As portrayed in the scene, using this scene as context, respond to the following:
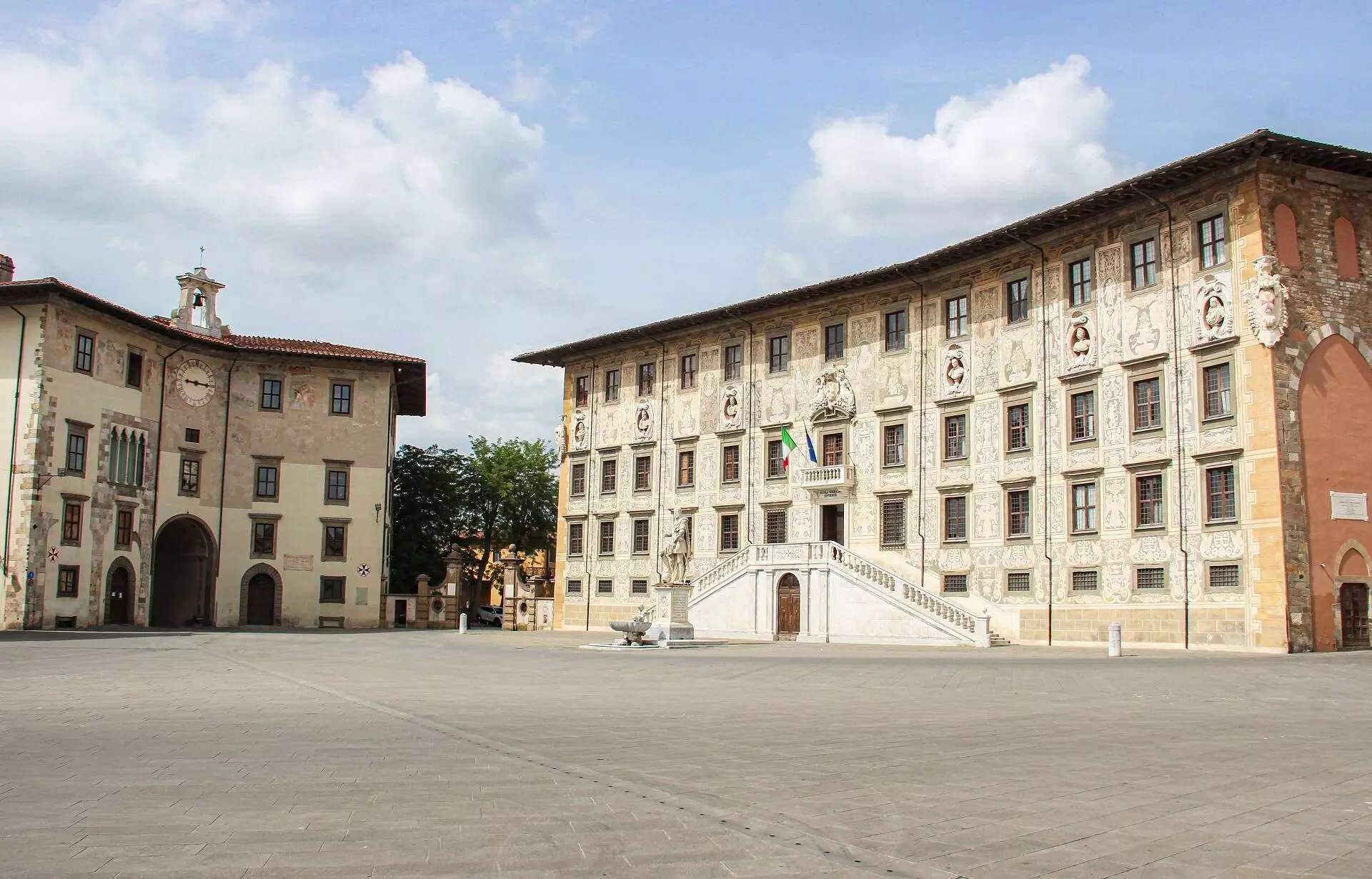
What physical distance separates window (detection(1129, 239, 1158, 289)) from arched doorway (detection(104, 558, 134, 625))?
38111 millimetres

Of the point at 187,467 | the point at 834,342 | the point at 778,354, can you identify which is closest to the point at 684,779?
the point at 834,342

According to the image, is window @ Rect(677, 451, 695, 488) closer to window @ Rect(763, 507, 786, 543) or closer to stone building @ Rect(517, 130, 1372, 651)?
stone building @ Rect(517, 130, 1372, 651)

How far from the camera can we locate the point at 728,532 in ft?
148

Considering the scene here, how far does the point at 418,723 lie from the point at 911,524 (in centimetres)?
2853

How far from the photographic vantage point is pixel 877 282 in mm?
40469

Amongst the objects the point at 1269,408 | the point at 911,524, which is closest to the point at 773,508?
the point at 911,524

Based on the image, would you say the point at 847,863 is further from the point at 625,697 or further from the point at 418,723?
the point at 625,697

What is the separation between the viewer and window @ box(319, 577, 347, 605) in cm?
5262

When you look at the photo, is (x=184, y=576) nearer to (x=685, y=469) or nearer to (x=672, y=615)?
(x=685, y=469)

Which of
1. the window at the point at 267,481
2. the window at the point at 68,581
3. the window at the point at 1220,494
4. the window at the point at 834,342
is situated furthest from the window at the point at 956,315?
the window at the point at 68,581

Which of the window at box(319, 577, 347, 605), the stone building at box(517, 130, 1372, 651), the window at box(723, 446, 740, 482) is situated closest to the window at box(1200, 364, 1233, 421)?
the stone building at box(517, 130, 1372, 651)

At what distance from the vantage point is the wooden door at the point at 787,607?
39.8 meters

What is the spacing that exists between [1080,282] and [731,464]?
15334 millimetres

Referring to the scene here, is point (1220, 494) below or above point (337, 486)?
below
